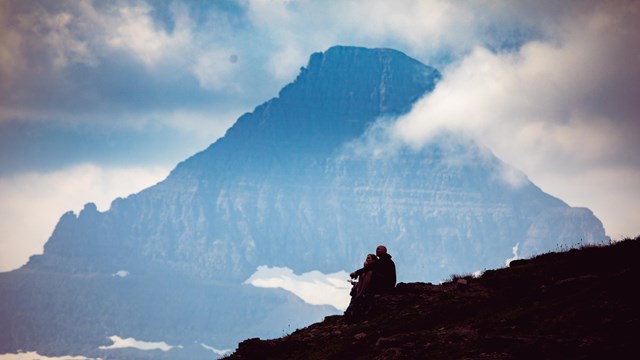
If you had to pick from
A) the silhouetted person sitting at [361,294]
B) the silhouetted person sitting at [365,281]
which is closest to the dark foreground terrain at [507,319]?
the silhouetted person sitting at [361,294]

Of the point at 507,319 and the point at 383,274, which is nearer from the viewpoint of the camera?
Result: the point at 507,319

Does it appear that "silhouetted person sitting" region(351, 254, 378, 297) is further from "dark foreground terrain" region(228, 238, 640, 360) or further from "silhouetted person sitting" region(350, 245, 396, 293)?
"dark foreground terrain" region(228, 238, 640, 360)

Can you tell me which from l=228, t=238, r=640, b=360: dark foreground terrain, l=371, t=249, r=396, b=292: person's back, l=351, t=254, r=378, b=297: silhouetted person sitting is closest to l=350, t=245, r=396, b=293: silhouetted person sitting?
l=371, t=249, r=396, b=292: person's back

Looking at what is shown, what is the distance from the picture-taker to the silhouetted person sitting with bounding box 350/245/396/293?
32.7m

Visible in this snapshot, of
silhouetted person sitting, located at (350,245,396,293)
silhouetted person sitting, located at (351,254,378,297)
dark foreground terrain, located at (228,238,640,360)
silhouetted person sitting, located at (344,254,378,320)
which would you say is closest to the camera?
dark foreground terrain, located at (228,238,640,360)

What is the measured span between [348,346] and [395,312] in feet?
11.2

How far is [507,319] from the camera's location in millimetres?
26734

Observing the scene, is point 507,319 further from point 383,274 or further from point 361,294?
point 361,294

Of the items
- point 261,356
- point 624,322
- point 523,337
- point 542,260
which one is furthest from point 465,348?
point 542,260

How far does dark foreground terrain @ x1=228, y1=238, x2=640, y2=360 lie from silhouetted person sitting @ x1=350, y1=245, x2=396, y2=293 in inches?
18.7

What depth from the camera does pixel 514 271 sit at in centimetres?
3316

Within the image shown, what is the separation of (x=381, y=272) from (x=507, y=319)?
7.11 m

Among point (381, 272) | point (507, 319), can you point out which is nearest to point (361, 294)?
point (381, 272)

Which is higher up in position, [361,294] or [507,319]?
[361,294]
